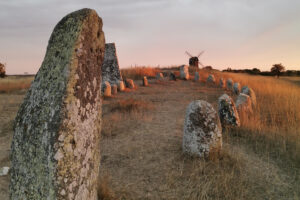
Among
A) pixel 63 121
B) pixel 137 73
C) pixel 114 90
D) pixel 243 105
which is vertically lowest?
pixel 243 105

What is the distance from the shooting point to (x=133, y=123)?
664 centimetres

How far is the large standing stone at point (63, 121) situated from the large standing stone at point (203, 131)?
254 cm

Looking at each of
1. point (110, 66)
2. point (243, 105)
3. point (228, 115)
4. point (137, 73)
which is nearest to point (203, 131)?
point (228, 115)

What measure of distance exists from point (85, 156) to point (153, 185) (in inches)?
78.9

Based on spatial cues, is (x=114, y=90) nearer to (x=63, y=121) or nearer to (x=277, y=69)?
(x=63, y=121)

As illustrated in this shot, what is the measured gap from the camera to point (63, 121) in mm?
1622

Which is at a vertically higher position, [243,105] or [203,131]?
[243,105]

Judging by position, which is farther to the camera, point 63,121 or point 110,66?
point 110,66

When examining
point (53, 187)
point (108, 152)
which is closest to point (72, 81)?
point (53, 187)

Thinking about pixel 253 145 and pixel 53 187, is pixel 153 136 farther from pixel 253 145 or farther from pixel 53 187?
pixel 53 187

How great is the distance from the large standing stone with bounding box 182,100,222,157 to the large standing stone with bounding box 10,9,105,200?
8.34ft

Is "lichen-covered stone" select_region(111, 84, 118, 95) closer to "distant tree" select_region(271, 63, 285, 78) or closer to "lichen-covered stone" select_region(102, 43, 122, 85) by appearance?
"lichen-covered stone" select_region(102, 43, 122, 85)

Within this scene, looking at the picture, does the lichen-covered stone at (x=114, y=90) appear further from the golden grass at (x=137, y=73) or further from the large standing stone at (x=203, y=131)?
the large standing stone at (x=203, y=131)

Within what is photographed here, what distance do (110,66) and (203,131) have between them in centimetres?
974
